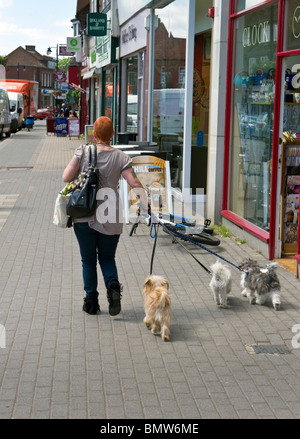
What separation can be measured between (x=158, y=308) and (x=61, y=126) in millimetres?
36283

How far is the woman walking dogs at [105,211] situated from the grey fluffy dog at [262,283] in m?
1.30

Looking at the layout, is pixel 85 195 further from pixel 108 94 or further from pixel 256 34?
pixel 108 94

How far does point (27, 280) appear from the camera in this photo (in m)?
7.97

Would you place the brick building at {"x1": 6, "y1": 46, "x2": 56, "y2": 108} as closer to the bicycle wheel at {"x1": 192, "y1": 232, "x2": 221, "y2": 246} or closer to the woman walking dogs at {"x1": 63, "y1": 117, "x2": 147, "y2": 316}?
the bicycle wheel at {"x1": 192, "y1": 232, "x2": 221, "y2": 246}

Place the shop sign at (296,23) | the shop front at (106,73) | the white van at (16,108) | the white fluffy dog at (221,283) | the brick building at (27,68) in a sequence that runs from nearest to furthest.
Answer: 1. the white fluffy dog at (221,283)
2. the shop sign at (296,23)
3. the shop front at (106,73)
4. the white van at (16,108)
5. the brick building at (27,68)

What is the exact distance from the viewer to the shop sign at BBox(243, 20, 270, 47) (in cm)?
930

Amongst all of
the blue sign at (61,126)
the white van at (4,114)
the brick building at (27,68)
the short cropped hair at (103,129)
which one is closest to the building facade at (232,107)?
the short cropped hair at (103,129)

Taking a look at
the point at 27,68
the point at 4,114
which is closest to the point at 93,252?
the point at 4,114

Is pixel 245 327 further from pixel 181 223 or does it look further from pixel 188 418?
pixel 181 223

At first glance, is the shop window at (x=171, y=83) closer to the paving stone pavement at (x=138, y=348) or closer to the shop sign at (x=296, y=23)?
the paving stone pavement at (x=138, y=348)

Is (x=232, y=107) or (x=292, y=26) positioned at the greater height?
(x=292, y=26)

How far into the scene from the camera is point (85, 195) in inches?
253

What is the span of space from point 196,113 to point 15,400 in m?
9.40

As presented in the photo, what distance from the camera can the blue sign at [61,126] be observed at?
4134cm
